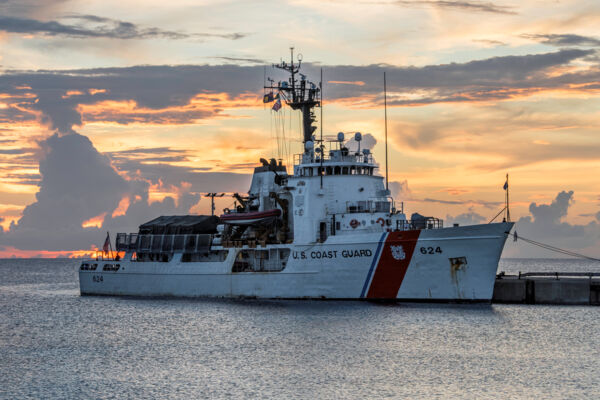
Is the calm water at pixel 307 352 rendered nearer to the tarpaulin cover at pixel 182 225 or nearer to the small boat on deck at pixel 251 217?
the small boat on deck at pixel 251 217

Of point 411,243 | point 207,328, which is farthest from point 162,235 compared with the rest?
point 411,243

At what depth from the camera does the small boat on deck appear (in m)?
46.1

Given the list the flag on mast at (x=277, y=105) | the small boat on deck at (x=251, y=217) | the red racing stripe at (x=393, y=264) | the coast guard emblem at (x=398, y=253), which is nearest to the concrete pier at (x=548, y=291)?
the red racing stripe at (x=393, y=264)

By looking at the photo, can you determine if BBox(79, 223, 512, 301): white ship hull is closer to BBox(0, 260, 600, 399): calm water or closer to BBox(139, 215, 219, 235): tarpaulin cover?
BBox(0, 260, 600, 399): calm water

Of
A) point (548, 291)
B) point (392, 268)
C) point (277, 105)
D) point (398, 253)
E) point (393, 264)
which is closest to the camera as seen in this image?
point (398, 253)

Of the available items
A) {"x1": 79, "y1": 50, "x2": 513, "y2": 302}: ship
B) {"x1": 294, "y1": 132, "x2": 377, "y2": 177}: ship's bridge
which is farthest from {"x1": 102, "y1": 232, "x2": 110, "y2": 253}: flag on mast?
{"x1": 294, "y1": 132, "x2": 377, "y2": 177}: ship's bridge

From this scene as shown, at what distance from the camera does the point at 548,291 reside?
145 ft

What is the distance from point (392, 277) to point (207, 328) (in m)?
10.5

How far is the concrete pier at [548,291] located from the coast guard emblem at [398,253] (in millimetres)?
8816

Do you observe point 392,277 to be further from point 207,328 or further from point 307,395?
point 307,395

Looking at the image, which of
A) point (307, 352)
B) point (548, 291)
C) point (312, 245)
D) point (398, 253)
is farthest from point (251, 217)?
point (548, 291)

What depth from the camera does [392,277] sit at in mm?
40125

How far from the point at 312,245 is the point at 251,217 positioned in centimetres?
609

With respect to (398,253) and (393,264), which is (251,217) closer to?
(393,264)
